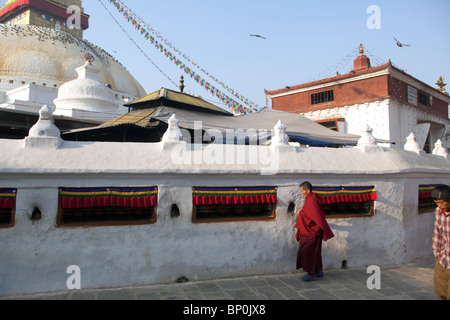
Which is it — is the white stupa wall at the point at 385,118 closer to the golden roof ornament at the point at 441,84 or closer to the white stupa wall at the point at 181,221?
the golden roof ornament at the point at 441,84

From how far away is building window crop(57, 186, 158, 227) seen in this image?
4.51 metres

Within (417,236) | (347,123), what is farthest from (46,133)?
(347,123)

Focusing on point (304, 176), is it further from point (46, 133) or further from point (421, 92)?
point (421, 92)

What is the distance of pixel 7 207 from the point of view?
427 cm

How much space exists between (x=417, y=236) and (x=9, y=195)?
7220mm

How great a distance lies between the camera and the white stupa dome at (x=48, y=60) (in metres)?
22.5

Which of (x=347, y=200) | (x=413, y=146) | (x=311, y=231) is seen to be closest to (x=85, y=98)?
(x=347, y=200)

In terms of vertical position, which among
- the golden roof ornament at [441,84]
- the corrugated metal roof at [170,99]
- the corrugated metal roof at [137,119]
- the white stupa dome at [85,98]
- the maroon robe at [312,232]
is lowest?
the maroon robe at [312,232]

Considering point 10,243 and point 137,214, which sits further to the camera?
point 137,214

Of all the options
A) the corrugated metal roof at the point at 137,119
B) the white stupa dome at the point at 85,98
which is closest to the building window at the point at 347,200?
the corrugated metal roof at the point at 137,119

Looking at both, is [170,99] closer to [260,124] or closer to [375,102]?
[260,124]

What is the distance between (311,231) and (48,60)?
24.9m

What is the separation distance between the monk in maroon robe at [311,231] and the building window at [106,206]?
7.48 feet

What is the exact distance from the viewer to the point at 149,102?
28.9 feet
